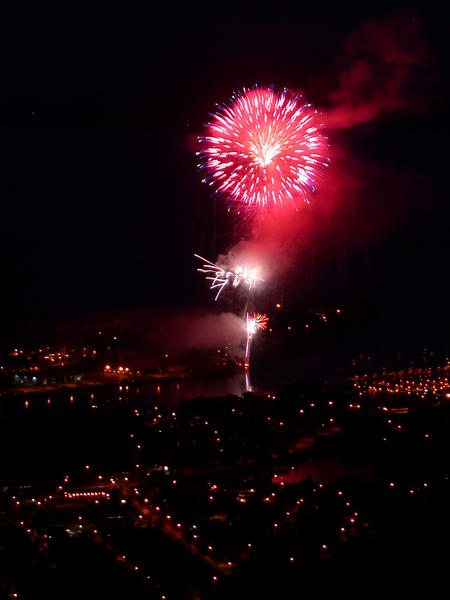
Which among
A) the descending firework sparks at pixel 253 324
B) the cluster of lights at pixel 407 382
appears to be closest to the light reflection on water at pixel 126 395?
the descending firework sparks at pixel 253 324

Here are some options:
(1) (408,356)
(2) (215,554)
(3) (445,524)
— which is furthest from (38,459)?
(1) (408,356)

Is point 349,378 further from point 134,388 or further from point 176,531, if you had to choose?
point 176,531

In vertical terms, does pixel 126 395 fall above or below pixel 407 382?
below

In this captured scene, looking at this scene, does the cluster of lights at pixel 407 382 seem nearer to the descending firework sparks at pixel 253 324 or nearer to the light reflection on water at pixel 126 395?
the light reflection on water at pixel 126 395

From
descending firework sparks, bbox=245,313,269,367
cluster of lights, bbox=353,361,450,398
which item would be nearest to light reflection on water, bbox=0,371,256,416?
descending firework sparks, bbox=245,313,269,367

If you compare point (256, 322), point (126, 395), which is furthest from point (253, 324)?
point (126, 395)

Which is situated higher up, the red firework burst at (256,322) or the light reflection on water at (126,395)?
the red firework burst at (256,322)

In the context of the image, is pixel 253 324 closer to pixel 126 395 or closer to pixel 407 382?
pixel 126 395

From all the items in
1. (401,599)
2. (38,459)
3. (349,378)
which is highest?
(349,378)

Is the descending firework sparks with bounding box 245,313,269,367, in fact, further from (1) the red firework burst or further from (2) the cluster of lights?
(2) the cluster of lights
